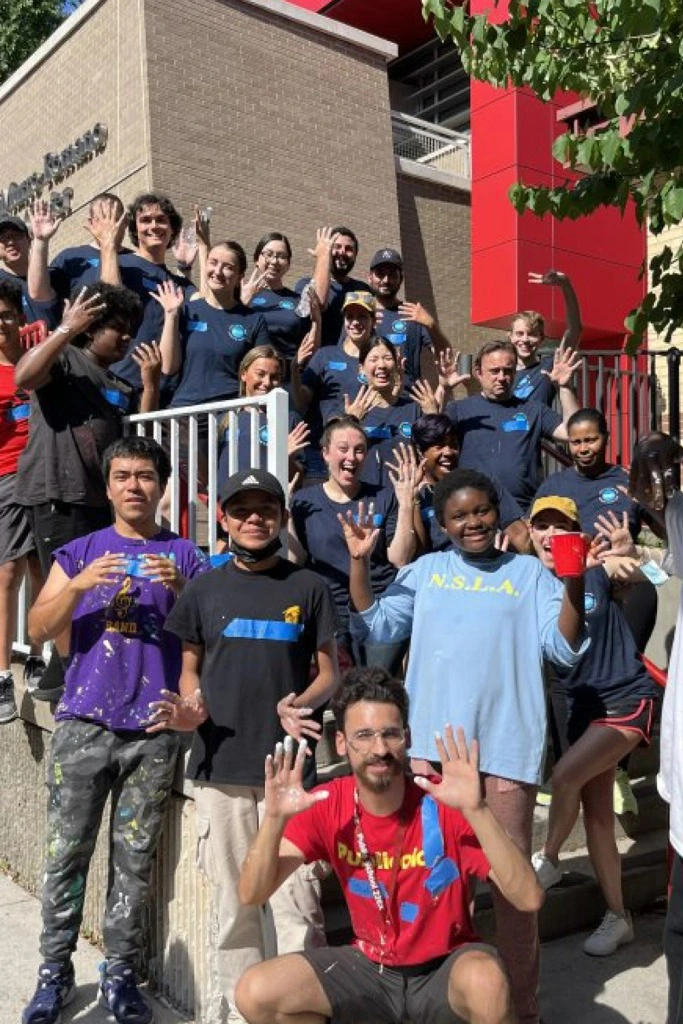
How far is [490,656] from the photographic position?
3.21 metres

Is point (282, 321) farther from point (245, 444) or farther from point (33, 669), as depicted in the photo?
point (33, 669)

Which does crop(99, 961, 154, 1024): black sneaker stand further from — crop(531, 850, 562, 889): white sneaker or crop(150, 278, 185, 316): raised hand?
crop(150, 278, 185, 316): raised hand

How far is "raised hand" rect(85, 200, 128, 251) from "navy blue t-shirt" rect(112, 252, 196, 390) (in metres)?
0.14

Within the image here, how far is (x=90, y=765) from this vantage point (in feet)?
11.6

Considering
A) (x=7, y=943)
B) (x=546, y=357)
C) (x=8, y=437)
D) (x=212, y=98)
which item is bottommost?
(x=7, y=943)

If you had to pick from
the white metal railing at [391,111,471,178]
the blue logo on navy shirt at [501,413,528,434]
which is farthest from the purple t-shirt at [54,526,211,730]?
the white metal railing at [391,111,471,178]

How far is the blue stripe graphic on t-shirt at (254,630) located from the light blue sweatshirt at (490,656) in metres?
0.45

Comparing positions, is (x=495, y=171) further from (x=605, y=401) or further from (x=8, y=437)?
(x=8, y=437)

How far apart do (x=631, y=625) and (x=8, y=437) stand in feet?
10.3

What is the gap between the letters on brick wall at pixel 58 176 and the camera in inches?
477

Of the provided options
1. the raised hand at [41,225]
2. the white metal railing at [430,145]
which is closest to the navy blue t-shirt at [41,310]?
the raised hand at [41,225]

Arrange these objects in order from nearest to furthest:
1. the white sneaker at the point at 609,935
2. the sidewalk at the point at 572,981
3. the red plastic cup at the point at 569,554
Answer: the red plastic cup at the point at 569,554 < the sidewalk at the point at 572,981 < the white sneaker at the point at 609,935

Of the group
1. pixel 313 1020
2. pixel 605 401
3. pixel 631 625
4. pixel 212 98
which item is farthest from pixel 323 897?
pixel 212 98

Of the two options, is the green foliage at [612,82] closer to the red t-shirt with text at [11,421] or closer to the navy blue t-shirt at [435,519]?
the navy blue t-shirt at [435,519]
